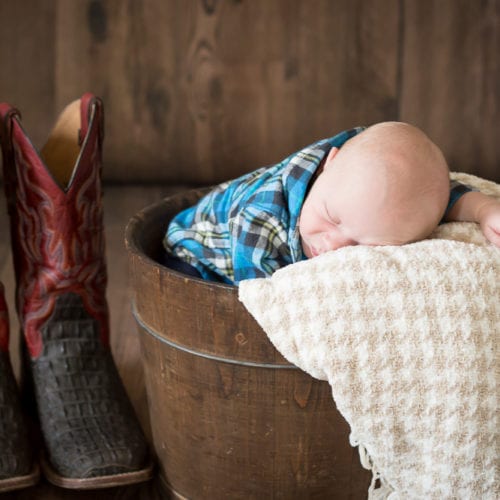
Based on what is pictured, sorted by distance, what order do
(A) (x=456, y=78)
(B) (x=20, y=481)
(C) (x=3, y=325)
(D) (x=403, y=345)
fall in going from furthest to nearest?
(A) (x=456, y=78) → (C) (x=3, y=325) → (B) (x=20, y=481) → (D) (x=403, y=345)

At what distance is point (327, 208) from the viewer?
40.3 inches

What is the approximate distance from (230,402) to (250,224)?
0.76 feet

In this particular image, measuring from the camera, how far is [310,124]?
2.35m

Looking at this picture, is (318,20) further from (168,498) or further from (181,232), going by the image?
(168,498)

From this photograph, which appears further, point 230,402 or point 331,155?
point 331,155

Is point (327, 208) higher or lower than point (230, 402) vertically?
higher

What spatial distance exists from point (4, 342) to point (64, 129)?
347 mm

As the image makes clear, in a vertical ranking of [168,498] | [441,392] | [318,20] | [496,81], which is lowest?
[168,498]

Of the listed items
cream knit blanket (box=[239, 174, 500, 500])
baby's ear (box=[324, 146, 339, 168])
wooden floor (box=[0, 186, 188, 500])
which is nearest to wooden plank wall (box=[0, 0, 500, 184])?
wooden floor (box=[0, 186, 188, 500])

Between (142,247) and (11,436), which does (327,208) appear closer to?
(142,247)

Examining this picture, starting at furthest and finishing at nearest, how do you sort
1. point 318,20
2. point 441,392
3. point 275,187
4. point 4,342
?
point 318,20 → point 4,342 → point 275,187 → point 441,392

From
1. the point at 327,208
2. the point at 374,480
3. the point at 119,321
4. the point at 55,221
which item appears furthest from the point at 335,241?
the point at 119,321

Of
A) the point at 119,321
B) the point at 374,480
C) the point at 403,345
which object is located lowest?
the point at 119,321

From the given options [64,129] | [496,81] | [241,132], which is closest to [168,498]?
[64,129]
